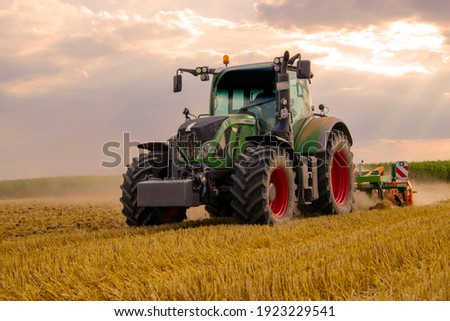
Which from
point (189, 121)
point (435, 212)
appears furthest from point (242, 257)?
point (435, 212)

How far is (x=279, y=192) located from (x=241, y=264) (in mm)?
4138

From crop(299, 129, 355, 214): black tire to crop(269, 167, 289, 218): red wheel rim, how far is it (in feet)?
4.24

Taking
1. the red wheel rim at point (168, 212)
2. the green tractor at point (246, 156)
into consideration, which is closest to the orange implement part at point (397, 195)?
the green tractor at point (246, 156)

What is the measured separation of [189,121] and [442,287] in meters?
5.99

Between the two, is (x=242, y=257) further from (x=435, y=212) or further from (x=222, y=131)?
(x=435, y=212)

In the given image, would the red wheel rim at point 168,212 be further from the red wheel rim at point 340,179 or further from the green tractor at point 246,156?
the red wheel rim at point 340,179

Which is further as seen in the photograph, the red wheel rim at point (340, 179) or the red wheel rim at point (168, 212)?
the red wheel rim at point (340, 179)

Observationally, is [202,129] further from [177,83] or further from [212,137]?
[177,83]

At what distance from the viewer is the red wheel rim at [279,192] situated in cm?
896

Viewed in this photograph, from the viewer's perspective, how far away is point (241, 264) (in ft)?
16.9

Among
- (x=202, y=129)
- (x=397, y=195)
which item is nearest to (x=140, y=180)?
(x=202, y=129)

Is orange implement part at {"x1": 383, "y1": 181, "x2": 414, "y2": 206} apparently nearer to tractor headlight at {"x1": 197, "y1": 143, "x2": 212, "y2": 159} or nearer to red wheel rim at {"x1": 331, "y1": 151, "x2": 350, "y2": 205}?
red wheel rim at {"x1": 331, "y1": 151, "x2": 350, "y2": 205}

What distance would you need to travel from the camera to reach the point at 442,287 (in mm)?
4004

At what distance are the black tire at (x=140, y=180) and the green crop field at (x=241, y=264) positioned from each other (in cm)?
58
